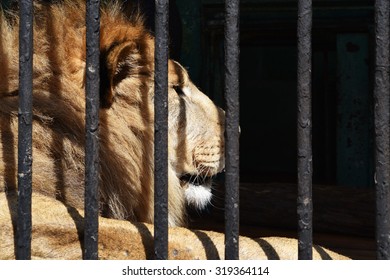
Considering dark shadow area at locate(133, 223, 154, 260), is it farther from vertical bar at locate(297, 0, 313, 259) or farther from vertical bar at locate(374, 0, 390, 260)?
vertical bar at locate(374, 0, 390, 260)

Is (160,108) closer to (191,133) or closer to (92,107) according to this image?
(92,107)

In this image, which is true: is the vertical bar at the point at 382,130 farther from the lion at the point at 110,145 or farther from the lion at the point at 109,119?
the lion at the point at 109,119

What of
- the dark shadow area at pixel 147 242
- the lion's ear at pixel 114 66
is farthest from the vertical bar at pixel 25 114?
the lion's ear at pixel 114 66

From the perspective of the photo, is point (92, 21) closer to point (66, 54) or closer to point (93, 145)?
point (93, 145)

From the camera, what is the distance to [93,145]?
1915 millimetres

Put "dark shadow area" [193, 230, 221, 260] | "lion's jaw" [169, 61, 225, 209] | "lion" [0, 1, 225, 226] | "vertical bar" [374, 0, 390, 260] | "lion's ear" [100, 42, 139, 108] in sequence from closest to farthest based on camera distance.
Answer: "vertical bar" [374, 0, 390, 260], "dark shadow area" [193, 230, 221, 260], "lion" [0, 1, 225, 226], "lion's ear" [100, 42, 139, 108], "lion's jaw" [169, 61, 225, 209]

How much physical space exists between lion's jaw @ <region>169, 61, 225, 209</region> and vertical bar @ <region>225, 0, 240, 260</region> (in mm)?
936

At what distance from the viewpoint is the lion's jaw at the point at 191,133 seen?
286 cm

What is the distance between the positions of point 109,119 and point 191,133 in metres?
0.39

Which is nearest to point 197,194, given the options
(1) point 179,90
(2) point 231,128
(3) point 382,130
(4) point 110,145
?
(1) point 179,90

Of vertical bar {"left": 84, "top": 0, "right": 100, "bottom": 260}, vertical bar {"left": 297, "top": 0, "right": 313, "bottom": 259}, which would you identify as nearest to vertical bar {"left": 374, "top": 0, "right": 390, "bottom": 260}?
vertical bar {"left": 297, "top": 0, "right": 313, "bottom": 259}

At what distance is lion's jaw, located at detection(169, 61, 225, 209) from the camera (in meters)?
2.86

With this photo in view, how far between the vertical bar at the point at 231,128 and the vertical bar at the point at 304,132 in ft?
0.51

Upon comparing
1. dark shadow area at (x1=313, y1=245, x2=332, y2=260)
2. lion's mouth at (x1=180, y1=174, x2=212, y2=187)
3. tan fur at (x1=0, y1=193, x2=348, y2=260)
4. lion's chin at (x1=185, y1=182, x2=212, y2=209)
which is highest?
lion's mouth at (x1=180, y1=174, x2=212, y2=187)
